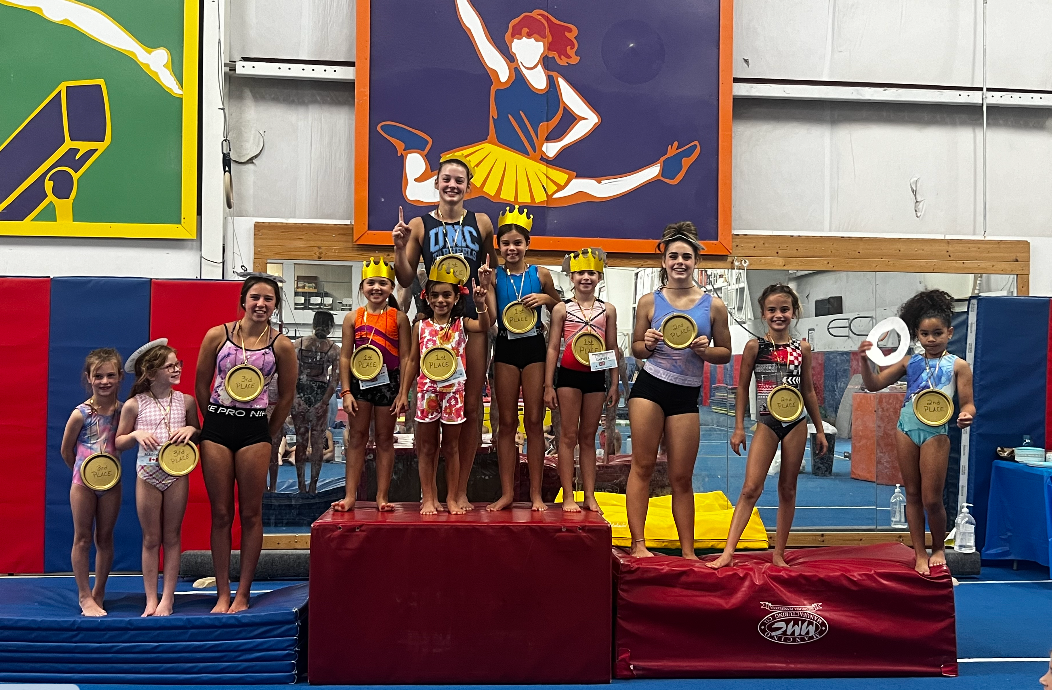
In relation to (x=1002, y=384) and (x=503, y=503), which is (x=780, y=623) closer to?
(x=503, y=503)

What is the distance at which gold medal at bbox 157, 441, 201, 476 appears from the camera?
184 inches

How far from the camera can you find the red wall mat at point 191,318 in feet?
21.8

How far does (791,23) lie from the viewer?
8.23 meters

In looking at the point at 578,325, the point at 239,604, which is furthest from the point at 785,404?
the point at 239,604

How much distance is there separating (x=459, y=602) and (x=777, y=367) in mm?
2295

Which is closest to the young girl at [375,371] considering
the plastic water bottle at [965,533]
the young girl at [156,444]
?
the young girl at [156,444]

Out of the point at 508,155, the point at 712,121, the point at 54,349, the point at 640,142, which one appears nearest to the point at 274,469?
the point at 54,349

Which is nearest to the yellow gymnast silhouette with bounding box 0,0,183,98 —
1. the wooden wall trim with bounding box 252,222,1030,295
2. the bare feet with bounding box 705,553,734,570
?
the wooden wall trim with bounding box 252,222,1030,295

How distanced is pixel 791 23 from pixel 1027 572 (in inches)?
216

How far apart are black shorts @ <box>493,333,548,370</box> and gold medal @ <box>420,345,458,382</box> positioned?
0.39m

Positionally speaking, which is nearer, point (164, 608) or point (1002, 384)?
point (164, 608)

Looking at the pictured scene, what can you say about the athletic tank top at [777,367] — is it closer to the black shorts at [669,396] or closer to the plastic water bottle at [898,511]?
the black shorts at [669,396]

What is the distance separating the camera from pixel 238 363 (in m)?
4.74

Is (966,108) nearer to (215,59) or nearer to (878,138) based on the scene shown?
(878,138)
